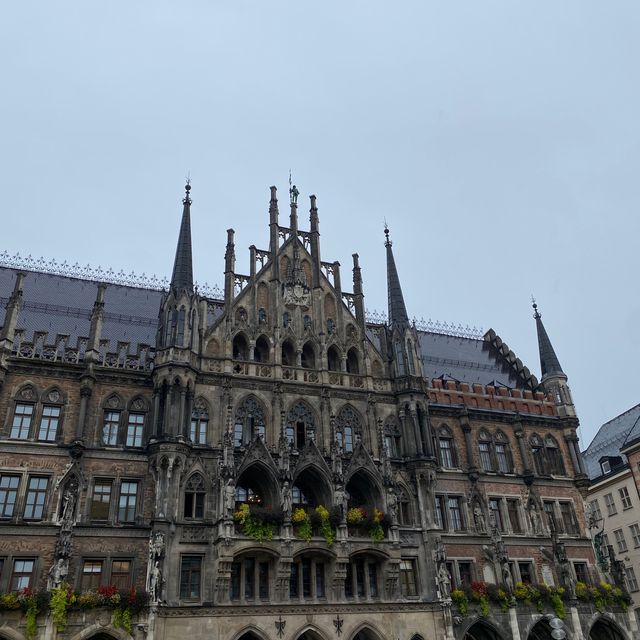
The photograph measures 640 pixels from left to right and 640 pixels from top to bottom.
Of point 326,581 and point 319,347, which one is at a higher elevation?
point 319,347

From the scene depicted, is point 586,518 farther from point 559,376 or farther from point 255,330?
point 255,330

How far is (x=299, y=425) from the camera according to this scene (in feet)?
116

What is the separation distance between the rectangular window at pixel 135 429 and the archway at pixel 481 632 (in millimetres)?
20092

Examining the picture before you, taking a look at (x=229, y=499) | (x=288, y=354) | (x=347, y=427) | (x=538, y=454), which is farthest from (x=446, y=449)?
(x=229, y=499)

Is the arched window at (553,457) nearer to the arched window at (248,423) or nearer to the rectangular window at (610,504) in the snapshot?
the rectangular window at (610,504)

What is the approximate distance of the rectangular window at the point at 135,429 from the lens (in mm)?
32406

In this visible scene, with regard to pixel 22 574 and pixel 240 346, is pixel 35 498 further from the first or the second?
pixel 240 346

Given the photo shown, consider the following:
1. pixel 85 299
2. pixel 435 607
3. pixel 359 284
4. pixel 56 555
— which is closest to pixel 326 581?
pixel 435 607

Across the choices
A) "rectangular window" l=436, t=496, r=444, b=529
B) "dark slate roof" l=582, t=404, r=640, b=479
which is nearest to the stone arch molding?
"rectangular window" l=436, t=496, r=444, b=529

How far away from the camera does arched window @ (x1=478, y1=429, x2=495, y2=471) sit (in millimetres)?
40469

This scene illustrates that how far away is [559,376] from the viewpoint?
45.7m

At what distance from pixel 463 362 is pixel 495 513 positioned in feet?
41.2

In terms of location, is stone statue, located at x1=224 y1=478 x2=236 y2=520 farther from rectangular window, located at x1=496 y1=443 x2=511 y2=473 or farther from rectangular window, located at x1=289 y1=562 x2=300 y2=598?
rectangular window, located at x1=496 y1=443 x2=511 y2=473

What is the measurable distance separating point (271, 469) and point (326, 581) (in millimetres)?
6002
